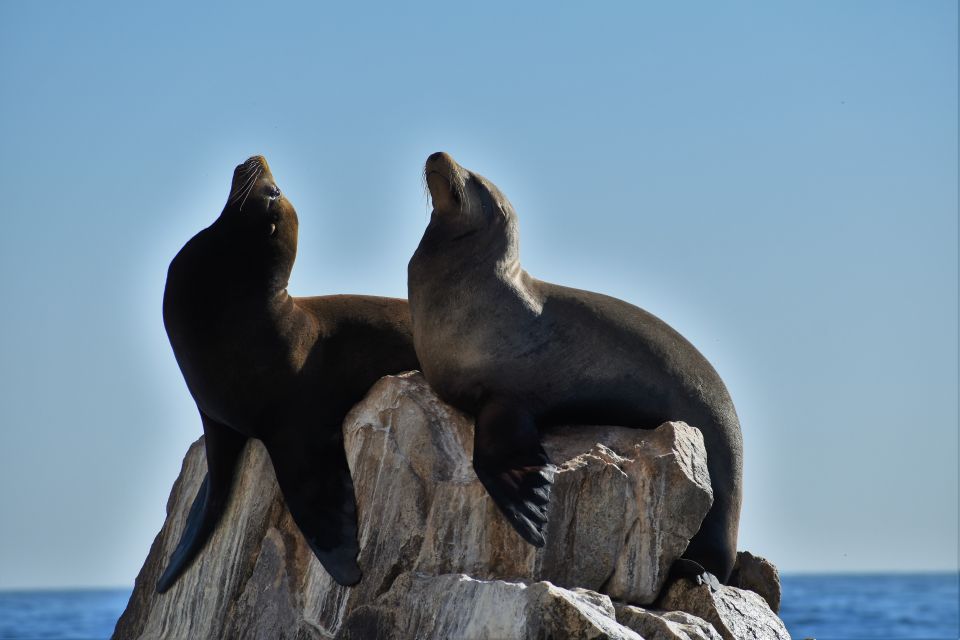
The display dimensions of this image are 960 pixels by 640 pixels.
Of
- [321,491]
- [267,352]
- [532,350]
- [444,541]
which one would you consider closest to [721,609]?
[444,541]

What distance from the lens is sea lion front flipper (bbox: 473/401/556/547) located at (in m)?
7.53

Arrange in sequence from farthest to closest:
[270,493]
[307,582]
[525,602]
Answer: [270,493]
[307,582]
[525,602]

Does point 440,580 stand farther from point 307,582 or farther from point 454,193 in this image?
point 454,193

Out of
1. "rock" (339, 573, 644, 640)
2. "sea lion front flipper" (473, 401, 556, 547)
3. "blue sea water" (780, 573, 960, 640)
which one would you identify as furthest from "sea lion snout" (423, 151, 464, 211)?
"blue sea water" (780, 573, 960, 640)

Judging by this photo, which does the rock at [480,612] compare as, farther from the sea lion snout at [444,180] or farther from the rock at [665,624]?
the sea lion snout at [444,180]

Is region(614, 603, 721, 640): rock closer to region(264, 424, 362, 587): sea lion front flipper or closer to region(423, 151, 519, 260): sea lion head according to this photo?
region(264, 424, 362, 587): sea lion front flipper

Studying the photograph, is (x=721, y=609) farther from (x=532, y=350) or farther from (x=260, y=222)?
(x=260, y=222)

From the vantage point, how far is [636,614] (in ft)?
24.0

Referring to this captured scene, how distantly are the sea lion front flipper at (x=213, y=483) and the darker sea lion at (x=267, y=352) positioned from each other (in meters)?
0.21

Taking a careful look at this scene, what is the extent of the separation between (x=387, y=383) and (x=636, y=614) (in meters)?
2.32

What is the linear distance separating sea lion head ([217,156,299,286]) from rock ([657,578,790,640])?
3158 mm

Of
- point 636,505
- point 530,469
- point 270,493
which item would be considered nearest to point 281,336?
point 270,493

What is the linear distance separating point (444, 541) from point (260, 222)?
7.80ft

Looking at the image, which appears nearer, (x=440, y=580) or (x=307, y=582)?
(x=440, y=580)
